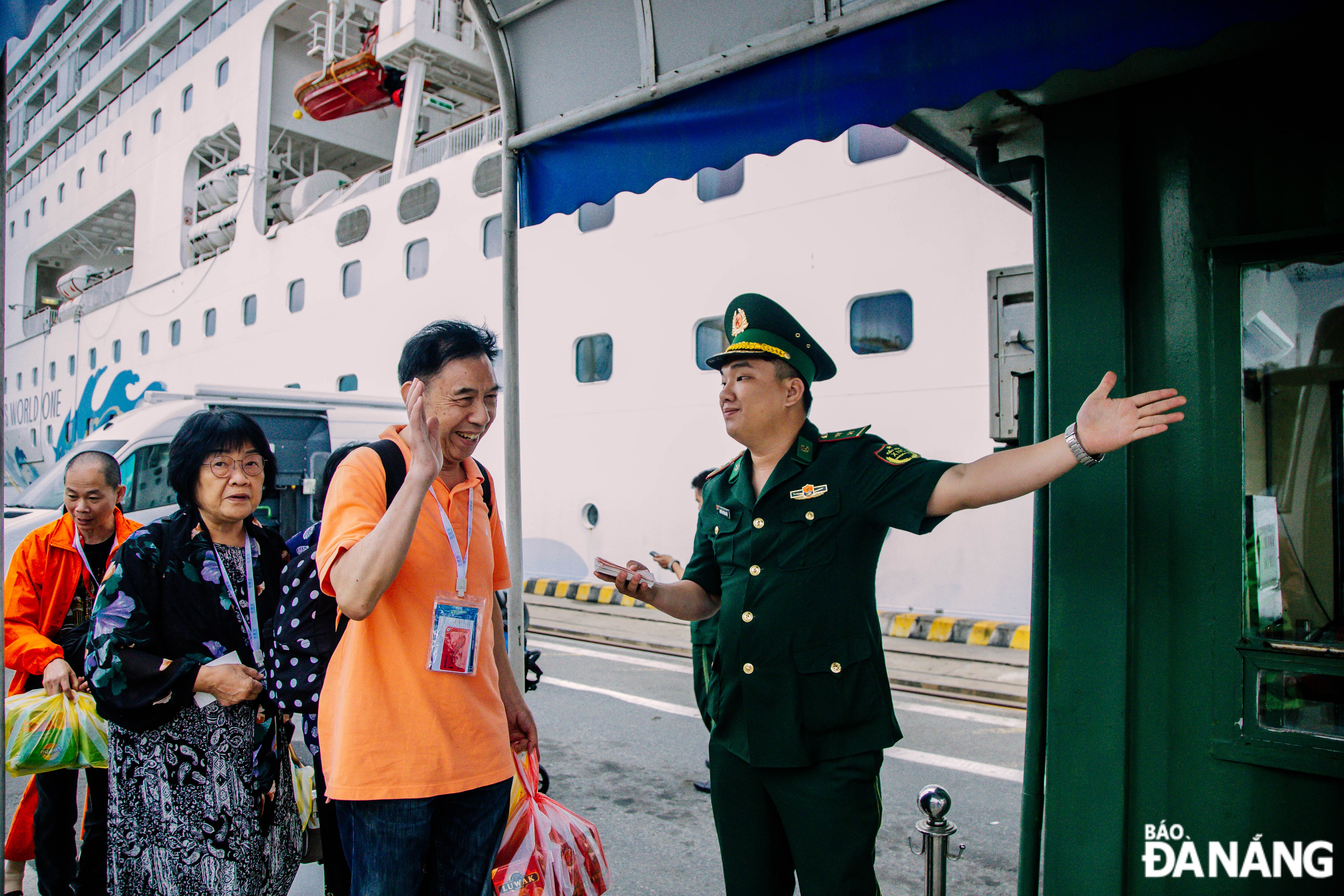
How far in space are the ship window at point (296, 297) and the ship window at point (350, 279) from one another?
4.70 feet

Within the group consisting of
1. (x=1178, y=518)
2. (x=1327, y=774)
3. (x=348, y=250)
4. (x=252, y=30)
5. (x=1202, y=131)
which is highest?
(x=252, y=30)

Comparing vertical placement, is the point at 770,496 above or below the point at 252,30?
below

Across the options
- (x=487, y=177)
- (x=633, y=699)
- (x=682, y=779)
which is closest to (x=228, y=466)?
(x=682, y=779)

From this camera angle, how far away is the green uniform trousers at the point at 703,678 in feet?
7.36

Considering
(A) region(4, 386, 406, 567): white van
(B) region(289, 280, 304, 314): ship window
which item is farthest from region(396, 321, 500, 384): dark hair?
(B) region(289, 280, 304, 314): ship window

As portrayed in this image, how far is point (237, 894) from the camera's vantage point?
2.23 meters

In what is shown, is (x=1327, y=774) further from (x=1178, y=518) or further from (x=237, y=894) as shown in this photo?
(x=237, y=894)

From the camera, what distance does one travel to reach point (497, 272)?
1212 cm

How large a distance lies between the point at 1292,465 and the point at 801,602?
128 cm

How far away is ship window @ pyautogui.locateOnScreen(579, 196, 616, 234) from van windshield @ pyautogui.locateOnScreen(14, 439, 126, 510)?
592 centimetres

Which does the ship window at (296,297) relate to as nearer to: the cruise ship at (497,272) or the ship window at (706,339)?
the cruise ship at (497,272)

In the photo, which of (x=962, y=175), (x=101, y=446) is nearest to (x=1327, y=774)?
(x=962, y=175)

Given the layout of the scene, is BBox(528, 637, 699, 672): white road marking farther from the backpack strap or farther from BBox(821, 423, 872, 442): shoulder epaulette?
the backpack strap

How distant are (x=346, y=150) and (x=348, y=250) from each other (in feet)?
23.3
